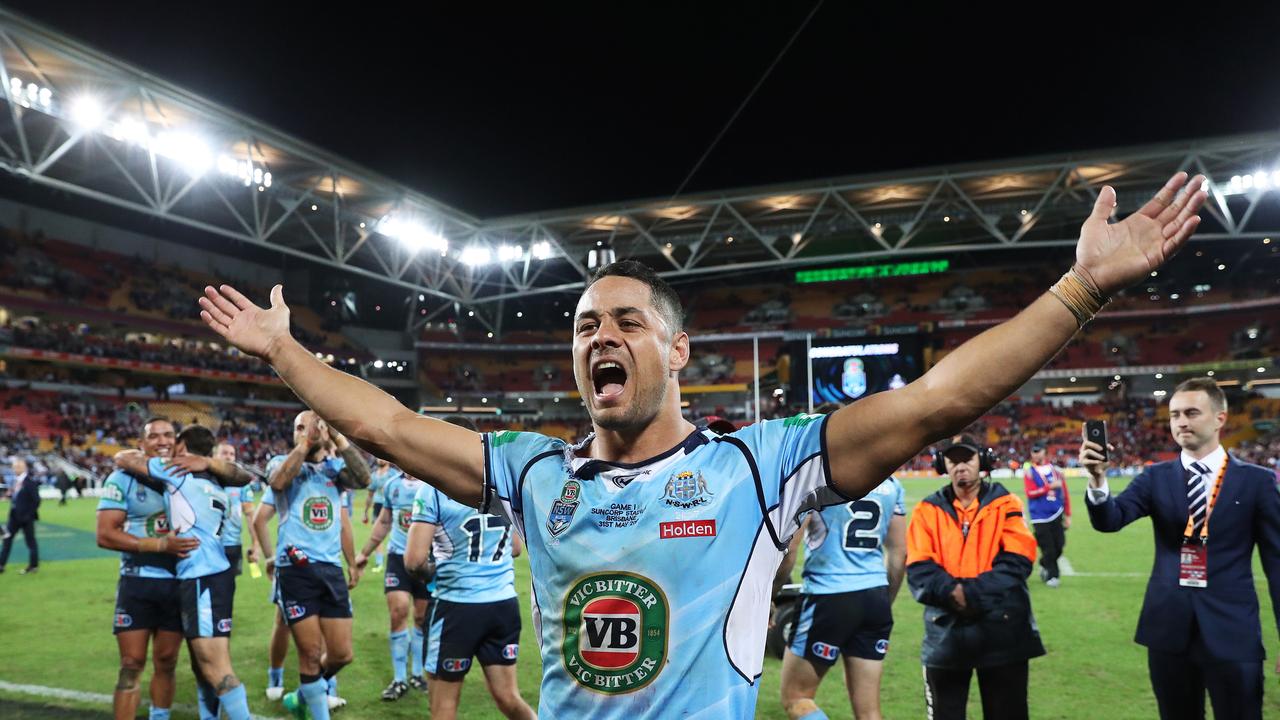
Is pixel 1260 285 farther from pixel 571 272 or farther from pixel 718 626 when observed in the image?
pixel 718 626

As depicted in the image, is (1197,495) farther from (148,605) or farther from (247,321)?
(148,605)

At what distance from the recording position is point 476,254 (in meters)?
35.1

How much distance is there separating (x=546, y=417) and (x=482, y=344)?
24.6 feet

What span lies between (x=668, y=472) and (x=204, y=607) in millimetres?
5040

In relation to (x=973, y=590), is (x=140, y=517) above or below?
above

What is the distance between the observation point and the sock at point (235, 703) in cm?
550

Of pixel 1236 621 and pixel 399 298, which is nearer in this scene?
pixel 1236 621

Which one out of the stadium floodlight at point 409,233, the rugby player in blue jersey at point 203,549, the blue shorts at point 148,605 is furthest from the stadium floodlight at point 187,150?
the blue shorts at point 148,605

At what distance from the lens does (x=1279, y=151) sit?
980 inches

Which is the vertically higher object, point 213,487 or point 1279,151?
point 1279,151

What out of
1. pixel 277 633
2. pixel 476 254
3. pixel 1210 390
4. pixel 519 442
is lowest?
pixel 277 633

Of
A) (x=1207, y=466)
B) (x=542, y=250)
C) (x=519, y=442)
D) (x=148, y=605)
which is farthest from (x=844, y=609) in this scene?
(x=542, y=250)

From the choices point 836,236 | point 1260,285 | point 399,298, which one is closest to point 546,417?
point 399,298

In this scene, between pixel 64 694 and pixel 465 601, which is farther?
pixel 64 694
